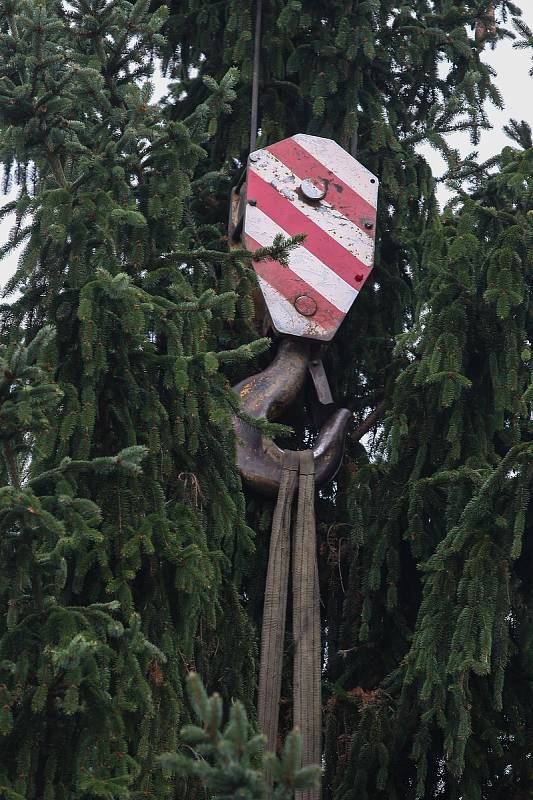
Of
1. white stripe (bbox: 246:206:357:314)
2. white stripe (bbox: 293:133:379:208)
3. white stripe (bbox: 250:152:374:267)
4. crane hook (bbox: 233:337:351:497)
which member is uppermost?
white stripe (bbox: 293:133:379:208)

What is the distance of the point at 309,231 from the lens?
262 inches

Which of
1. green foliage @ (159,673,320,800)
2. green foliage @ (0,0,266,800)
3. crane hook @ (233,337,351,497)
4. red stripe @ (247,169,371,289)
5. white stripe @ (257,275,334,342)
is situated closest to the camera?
green foliage @ (159,673,320,800)

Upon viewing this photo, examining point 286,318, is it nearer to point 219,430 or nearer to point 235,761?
point 219,430

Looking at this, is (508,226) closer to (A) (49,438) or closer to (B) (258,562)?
(B) (258,562)

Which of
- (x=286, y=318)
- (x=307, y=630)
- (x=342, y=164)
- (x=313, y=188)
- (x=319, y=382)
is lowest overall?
(x=307, y=630)

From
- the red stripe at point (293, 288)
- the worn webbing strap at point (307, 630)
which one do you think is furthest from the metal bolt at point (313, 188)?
the worn webbing strap at point (307, 630)

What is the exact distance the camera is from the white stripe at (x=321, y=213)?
22.0ft

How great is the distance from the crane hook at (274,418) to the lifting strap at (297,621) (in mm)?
103

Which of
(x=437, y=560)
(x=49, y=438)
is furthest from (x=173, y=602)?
(x=437, y=560)

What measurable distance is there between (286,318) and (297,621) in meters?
1.20

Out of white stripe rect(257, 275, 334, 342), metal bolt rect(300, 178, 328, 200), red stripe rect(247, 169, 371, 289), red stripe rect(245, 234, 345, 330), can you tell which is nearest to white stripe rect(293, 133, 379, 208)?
metal bolt rect(300, 178, 328, 200)

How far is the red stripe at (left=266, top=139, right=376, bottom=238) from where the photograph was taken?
6777 mm

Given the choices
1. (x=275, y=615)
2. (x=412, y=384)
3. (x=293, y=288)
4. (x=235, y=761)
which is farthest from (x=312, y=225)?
(x=235, y=761)

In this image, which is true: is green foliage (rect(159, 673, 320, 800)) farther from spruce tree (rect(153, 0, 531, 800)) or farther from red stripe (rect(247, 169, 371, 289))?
red stripe (rect(247, 169, 371, 289))
